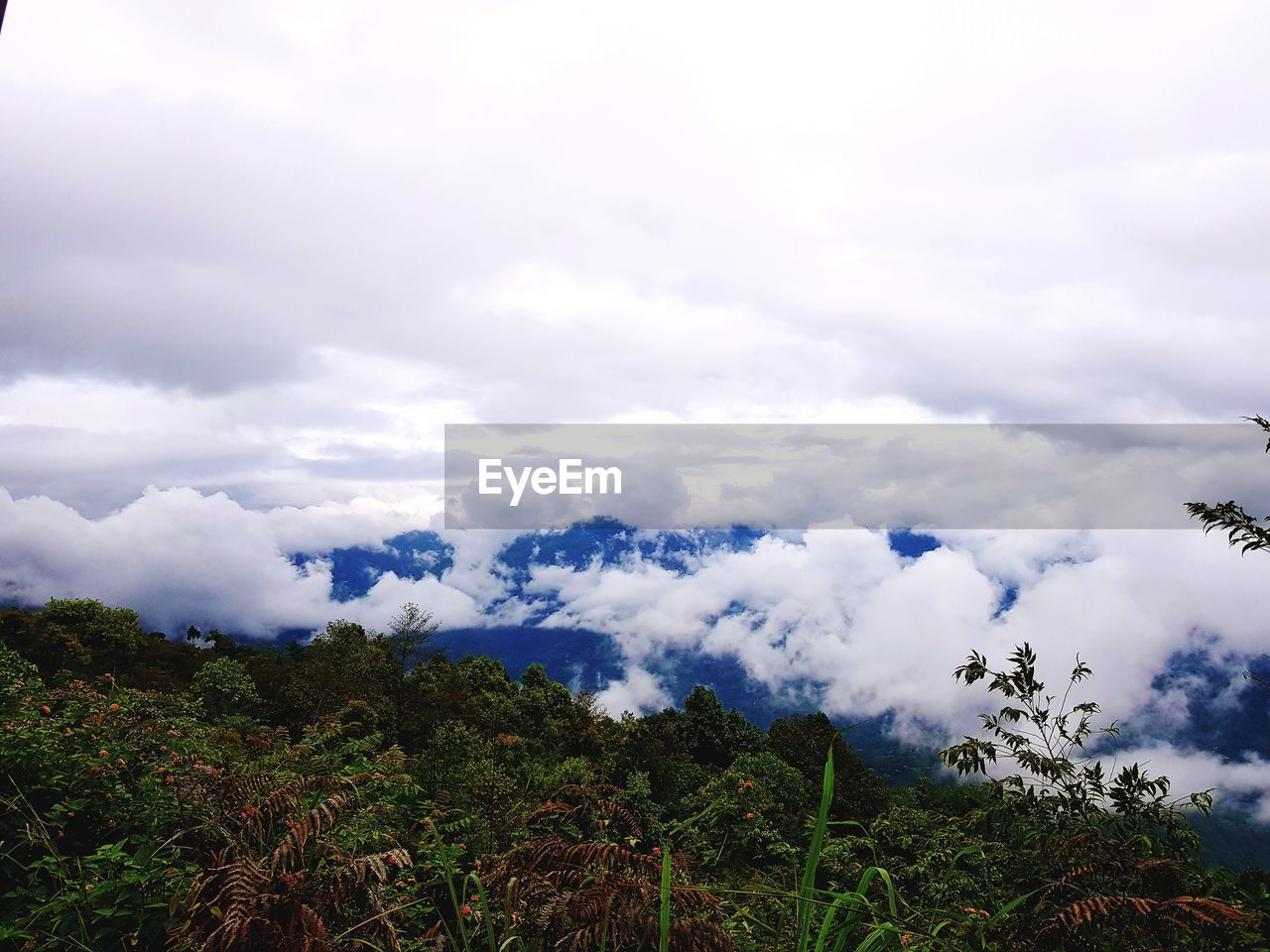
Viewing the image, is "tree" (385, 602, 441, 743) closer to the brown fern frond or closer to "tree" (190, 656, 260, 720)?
"tree" (190, 656, 260, 720)

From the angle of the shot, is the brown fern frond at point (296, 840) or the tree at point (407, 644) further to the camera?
the tree at point (407, 644)

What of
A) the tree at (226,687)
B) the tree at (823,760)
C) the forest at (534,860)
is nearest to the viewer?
the forest at (534,860)

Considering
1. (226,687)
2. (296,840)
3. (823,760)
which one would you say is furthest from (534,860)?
(226,687)

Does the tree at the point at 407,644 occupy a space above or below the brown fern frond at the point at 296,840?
below

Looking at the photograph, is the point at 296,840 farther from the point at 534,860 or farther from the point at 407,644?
the point at 407,644

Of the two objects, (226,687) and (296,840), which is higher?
(296,840)

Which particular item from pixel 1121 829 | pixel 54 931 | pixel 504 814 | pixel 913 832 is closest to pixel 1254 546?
pixel 1121 829

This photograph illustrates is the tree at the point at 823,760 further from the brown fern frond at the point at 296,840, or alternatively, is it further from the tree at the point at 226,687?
the tree at the point at 226,687

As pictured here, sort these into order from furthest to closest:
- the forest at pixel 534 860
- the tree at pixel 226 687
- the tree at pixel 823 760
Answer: the tree at pixel 226 687, the tree at pixel 823 760, the forest at pixel 534 860

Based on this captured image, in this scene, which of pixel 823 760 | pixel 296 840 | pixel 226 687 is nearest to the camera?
pixel 296 840

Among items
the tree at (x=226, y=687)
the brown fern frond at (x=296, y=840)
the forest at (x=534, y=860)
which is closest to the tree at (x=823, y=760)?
the forest at (x=534, y=860)

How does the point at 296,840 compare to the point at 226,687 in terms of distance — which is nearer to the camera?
the point at 296,840
